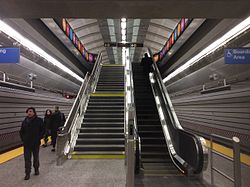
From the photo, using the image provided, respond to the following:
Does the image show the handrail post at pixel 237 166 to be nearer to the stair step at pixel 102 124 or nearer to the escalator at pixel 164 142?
the escalator at pixel 164 142

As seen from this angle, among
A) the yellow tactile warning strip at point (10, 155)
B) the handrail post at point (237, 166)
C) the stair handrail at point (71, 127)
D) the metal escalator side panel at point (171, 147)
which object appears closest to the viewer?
the handrail post at point (237, 166)

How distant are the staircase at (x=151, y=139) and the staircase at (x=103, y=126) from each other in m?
0.60

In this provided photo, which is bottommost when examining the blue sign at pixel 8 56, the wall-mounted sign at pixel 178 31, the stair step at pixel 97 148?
the stair step at pixel 97 148

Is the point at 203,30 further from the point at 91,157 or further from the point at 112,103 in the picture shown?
the point at 91,157

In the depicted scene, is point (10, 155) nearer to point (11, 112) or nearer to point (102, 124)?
point (11, 112)

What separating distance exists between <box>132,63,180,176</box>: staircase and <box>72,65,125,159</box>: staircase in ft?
1.97

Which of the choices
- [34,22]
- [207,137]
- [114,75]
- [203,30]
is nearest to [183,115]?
[207,137]

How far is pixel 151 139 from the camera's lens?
620 cm

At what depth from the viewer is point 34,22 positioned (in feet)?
19.4

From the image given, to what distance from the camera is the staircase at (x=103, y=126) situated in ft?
19.1

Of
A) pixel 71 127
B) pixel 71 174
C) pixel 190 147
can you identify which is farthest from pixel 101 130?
pixel 190 147

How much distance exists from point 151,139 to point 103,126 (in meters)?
1.61

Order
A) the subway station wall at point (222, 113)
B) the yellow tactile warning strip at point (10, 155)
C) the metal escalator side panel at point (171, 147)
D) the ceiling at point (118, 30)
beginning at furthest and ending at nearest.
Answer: the ceiling at point (118, 30), the subway station wall at point (222, 113), the yellow tactile warning strip at point (10, 155), the metal escalator side panel at point (171, 147)

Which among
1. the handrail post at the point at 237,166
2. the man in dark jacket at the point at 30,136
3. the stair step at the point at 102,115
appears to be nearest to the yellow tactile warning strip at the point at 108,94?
the stair step at the point at 102,115
